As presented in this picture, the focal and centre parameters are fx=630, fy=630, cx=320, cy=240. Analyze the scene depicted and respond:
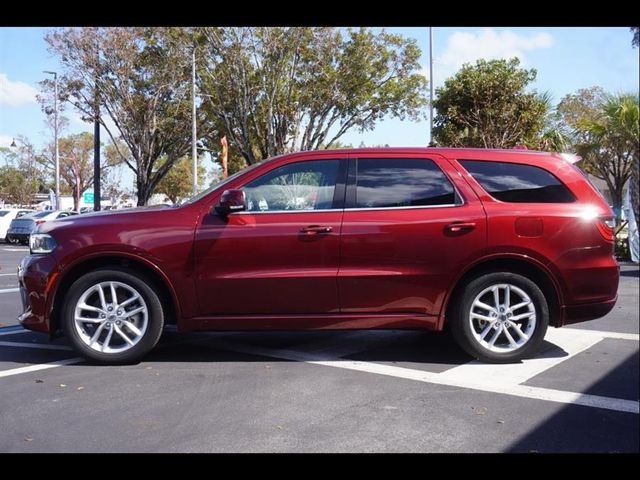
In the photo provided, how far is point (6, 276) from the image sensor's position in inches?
524

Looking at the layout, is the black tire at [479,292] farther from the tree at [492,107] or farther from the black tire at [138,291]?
the tree at [492,107]

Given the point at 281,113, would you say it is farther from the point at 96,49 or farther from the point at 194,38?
the point at 96,49

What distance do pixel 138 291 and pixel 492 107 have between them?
15.0 metres

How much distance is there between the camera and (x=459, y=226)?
206 inches

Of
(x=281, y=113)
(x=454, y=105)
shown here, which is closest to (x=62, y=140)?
(x=281, y=113)

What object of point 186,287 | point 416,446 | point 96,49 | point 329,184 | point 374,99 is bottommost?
point 416,446

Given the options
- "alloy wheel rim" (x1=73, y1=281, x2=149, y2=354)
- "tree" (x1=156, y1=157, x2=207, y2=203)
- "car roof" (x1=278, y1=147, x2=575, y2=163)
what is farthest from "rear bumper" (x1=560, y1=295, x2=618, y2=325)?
"tree" (x1=156, y1=157, x2=207, y2=203)

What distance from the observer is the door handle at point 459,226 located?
206 inches

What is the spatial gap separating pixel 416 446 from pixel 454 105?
52.2 feet

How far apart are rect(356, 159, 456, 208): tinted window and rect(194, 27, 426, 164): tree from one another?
1823cm

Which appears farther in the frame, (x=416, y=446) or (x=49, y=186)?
(x=49, y=186)

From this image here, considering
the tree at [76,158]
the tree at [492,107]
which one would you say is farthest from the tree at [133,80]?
the tree at [76,158]

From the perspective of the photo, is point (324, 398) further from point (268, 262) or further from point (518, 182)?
point (518, 182)

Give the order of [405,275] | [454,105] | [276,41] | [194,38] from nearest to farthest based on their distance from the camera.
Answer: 1. [405,275]
2. [454,105]
3. [276,41]
4. [194,38]
